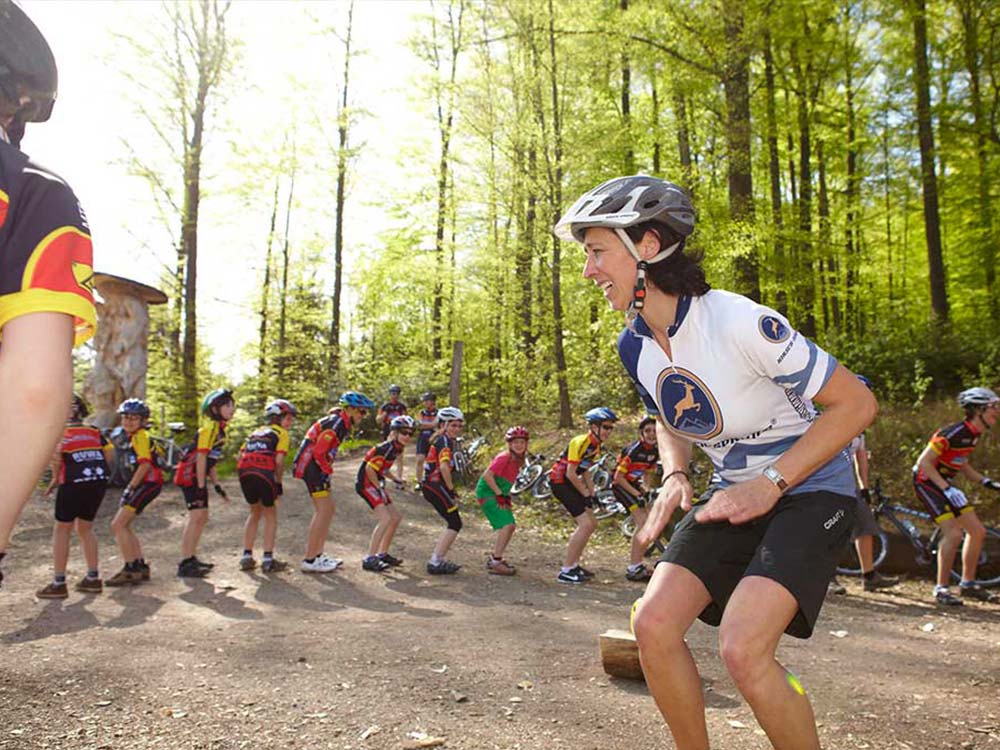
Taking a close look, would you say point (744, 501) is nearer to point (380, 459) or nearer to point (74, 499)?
point (74, 499)

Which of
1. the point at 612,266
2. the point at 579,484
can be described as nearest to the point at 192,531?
the point at 579,484

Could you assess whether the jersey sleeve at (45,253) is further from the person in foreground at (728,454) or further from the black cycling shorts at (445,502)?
the black cycling shorts at (445,502)

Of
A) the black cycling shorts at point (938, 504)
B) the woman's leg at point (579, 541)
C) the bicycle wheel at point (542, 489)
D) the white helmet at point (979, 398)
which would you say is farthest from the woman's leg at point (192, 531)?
the white helmet at point (979, 398)

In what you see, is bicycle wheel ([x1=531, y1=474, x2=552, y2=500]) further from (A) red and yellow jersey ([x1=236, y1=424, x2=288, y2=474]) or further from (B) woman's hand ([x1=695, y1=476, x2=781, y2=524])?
(B) woman's hand ([x1=695, y1=476, x2=781, y2=524])

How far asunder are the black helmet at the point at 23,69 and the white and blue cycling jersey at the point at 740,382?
222 cm

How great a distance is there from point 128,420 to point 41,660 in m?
4.22

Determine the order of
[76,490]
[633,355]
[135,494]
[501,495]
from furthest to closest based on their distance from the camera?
[501,495]
[135,494]
[76,490]
[633,355]

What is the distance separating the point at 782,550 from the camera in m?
2.59

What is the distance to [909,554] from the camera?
1030 cm

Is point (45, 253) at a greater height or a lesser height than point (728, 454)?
greater

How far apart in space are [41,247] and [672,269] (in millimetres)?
2284

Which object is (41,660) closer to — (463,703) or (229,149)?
(463,703)

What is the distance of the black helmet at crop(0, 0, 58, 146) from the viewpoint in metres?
1.52

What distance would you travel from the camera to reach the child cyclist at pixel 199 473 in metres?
9.71
